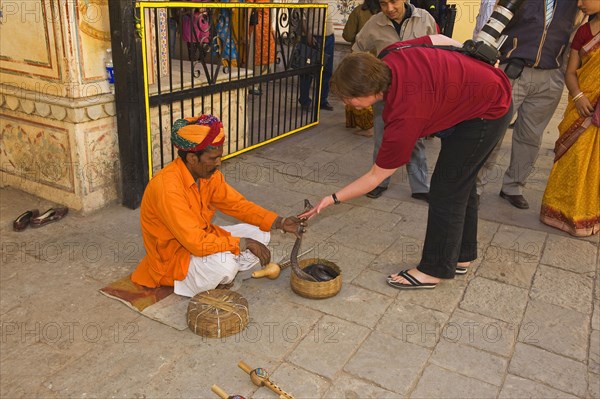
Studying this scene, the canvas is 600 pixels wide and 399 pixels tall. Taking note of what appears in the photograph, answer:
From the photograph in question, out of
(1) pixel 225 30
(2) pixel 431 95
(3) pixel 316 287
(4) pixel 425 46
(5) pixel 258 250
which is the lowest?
(3) pixel 316 287

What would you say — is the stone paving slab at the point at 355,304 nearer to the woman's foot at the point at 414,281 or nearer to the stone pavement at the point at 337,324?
the stone pavement at the point at 337,324

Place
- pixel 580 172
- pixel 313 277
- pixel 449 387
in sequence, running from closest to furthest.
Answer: pixel 449 387 < pixel 313 277 < pixel 580 172

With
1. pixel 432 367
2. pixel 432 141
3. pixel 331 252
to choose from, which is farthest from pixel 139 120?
pixel 432 141

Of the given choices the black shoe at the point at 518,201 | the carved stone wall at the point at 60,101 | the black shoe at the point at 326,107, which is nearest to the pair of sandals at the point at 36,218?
the carved stone wall at the point at 60,101

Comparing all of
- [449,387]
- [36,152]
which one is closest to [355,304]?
[449,387]

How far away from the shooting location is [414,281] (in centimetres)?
357

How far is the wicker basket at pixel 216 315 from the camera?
2.96 meters

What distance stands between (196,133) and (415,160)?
2.50m

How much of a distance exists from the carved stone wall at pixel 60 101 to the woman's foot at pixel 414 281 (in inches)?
98.6

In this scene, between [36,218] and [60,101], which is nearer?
[60,101]

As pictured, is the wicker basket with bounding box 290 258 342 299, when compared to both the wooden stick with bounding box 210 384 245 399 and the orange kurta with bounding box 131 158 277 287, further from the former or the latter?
the wooden stick with bounding box 210 384 245 399

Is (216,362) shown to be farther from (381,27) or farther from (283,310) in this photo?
(381,27)

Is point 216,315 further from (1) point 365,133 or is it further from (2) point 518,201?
(1) point 365,133

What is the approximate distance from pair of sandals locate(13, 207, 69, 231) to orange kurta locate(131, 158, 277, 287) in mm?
1200
